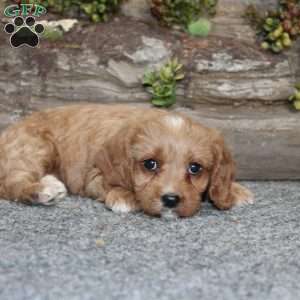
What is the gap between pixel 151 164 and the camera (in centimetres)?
545

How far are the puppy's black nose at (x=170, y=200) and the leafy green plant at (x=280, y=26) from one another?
2.62 metres

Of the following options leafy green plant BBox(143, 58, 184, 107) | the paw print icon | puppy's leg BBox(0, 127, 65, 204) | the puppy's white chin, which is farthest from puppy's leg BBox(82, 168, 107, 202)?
the paw print icon

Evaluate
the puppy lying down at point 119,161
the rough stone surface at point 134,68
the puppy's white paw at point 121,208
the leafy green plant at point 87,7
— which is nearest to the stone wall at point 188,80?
the rough stone surface at point 134,68

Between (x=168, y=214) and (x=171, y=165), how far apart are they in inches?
15.1

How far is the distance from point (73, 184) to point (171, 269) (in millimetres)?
2241

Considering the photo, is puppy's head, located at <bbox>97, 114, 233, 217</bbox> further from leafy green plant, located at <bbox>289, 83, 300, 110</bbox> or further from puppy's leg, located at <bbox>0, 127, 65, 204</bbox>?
leafy green plant, located at <bbox>289, 83, 300, 110</bbox>

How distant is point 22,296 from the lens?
11.9 feet

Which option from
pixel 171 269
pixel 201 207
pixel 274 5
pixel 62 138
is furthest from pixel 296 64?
pixel 171 269

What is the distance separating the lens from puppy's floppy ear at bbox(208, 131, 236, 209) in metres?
5.66

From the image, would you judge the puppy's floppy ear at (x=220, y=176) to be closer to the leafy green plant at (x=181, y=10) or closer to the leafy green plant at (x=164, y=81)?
the leafy green plant at (x=164, y=81)

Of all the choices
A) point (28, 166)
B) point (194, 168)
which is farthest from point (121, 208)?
point (28, 166)

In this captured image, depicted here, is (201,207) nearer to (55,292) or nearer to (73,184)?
(73,184)

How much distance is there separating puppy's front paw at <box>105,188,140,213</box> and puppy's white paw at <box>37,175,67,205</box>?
1.32 ft

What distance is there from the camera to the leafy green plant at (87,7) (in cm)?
731
